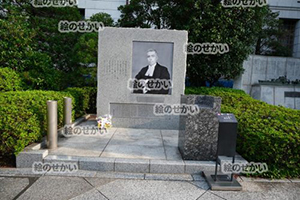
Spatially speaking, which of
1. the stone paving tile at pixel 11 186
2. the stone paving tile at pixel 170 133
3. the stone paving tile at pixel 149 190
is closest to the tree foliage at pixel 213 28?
the stone paving tile at pixel 170 133

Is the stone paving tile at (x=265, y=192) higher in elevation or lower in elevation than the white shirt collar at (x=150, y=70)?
lower

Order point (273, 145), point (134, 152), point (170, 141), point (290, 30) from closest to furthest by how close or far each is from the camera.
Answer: point (273, 145) → point (134, 152) → point (170, 141) → point (290, 30)

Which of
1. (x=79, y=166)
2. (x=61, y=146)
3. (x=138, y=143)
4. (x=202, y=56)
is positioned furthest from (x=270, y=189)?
(x=202, y=56)

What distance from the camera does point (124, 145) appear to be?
509 centimetres

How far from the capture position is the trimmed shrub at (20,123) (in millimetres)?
3820

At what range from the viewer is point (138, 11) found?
1208 centimetres

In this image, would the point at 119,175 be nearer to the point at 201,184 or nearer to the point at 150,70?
the point at 201,184

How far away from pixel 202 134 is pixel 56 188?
9.67 feet

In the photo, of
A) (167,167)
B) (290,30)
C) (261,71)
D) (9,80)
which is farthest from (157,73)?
(290,30)

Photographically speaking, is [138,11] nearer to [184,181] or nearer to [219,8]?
[219,8]

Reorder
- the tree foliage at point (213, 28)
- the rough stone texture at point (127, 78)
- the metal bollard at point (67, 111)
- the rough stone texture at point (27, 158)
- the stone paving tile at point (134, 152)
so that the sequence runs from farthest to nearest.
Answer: the tree foliage at point (213, 28), the rough stone texture at point (127, 78), the metal bollard at point (67, 111), the stone paving tile at point (134, 152), the rough stone texture at point (27, 158)

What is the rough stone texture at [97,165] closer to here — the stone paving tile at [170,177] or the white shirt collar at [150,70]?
the stone paving tile at [170,177]

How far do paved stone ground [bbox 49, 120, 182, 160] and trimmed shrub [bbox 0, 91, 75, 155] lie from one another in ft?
2.06

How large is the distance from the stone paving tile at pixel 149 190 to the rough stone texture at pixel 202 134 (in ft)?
2.55
